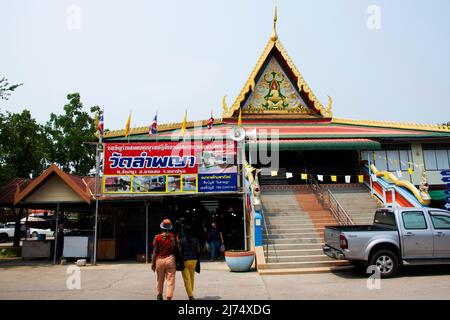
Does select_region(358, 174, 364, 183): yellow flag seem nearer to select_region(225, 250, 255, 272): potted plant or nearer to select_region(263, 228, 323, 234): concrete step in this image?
select_region(263, 228, 323, 234): concrete step

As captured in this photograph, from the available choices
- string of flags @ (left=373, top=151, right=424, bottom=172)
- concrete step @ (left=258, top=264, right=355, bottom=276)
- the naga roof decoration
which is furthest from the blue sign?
string of flags @ (left=373, top=151, right=424, bottom=172)

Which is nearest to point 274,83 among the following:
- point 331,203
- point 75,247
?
point 331,203

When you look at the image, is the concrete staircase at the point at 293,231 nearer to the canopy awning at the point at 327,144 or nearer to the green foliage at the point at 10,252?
the canopy awning at the point at 327,144

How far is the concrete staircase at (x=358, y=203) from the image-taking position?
49.3ft

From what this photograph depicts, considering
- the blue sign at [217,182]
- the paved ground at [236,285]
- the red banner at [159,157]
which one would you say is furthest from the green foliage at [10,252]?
the blue sign at [217,182]

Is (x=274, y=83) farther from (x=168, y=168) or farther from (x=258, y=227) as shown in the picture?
(x=258, y=227)

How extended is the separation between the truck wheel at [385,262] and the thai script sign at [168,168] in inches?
239

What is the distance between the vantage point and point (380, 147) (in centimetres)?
1892

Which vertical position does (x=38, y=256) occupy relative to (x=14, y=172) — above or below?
below

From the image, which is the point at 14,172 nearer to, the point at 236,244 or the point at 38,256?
the point at 38,256

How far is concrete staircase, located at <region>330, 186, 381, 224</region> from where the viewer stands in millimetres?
15039
